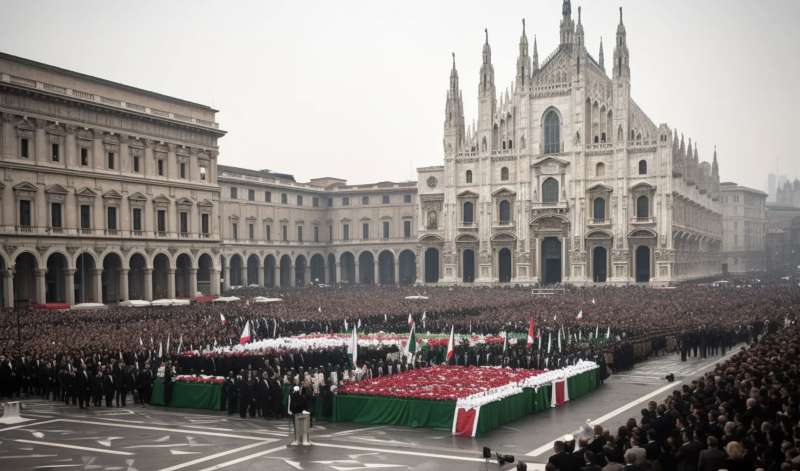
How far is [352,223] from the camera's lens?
9162 centimetres

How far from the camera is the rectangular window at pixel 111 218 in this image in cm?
5515

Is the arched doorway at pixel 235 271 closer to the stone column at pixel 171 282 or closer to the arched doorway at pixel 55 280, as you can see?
the stone column at pixel 171 282

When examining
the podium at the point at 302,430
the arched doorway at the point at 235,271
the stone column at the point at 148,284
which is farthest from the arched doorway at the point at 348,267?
the podium at the point at 302,430

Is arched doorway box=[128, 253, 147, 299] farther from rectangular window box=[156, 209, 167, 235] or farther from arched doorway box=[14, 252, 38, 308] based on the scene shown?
arched doorway box=[14, 252, 38, 308]

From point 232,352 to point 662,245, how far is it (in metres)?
51.0

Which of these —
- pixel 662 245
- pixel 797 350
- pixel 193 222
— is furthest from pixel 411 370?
pixel 662 245

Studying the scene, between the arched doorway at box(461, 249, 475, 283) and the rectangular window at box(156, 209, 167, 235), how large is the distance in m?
31.3

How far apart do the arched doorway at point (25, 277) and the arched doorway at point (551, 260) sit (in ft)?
149

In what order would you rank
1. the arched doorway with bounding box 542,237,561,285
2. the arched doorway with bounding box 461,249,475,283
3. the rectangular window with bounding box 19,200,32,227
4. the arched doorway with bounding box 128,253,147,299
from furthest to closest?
1. the arched doorway with bounding box 461,249,475,283
2. the arched doorway with bounding box 542,237,561,285
3. the arched doorway with bounding box 128,253,147,299
4. the rectangular window with bounding box 19,200,32,227

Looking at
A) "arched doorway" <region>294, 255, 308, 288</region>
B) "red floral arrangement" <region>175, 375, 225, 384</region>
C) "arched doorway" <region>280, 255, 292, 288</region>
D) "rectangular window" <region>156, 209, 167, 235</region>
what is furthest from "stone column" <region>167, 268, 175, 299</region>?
"red floral arrangement" <region>175, 375, 225, 384</region>

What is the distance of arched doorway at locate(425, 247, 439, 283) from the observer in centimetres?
8272

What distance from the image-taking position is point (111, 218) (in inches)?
2184

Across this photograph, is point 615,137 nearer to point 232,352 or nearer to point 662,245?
point 662,245

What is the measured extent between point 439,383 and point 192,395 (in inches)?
288
